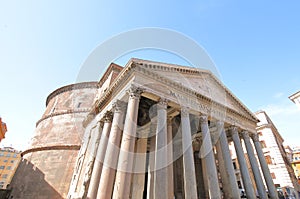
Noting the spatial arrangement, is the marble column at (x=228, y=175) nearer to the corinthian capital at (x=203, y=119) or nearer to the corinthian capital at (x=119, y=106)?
the corinthian capital at (x=203, y=119)

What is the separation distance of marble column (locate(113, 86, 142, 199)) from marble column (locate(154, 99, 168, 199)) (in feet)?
3.54

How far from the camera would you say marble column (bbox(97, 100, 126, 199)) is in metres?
6.00

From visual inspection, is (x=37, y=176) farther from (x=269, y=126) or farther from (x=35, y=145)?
(x=269, y=126)

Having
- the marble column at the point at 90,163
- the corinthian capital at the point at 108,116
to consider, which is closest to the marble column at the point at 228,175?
the corinthian capital at the point at 108,116

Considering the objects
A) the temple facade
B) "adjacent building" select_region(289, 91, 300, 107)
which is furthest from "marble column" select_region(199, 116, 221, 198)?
"adjacent building" select_region(289, 91, 300, 107)

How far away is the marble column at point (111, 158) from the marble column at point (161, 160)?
1.72 meters

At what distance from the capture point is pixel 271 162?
1667 cm

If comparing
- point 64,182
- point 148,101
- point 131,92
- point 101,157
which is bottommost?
point 64,182

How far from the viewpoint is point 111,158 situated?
255 inches

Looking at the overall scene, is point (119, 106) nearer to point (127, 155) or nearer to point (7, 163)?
point (127, 155)

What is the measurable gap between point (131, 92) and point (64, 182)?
360 inches

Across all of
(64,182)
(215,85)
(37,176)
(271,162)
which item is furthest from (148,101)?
(271,162)

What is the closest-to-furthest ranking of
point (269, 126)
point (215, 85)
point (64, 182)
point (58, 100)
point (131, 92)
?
point (131, 92) < point (64, 182) < point (215, 85) < point (58, 100) < point (269, 126)

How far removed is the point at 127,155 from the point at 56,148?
31.9ft
